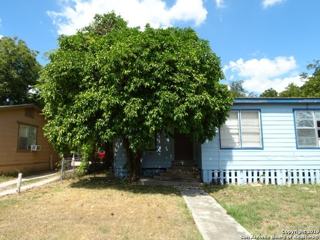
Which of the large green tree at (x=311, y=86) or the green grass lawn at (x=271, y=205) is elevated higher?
the large green tree at (x=311, y=86)

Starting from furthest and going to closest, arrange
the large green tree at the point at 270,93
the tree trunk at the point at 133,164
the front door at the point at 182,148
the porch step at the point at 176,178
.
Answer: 1. the large green tree at the point at 270,93
2. the front door at the point at 182,148
3. the porch step at the point at 176,178
4. the tree trunk at the point at 133,164

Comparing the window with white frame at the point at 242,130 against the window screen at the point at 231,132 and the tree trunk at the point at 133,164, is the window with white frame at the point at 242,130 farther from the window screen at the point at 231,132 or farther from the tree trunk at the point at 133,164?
the tree trunk at the point at 133,164

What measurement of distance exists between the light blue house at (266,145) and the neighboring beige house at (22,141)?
32.1 feet

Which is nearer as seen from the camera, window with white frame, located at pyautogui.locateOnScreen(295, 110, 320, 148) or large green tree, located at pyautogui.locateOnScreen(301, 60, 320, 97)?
window with white frame, located at pyautogui.locateOnScreen(295, 110, 320, 148)

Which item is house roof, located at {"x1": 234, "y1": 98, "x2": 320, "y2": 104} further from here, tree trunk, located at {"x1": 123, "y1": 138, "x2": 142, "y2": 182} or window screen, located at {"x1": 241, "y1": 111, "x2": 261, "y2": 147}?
tree trunk, located at {"x1": 123, "y1": 138, "x2": 142, "y2": 182}

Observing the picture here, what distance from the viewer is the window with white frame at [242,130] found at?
1374cm

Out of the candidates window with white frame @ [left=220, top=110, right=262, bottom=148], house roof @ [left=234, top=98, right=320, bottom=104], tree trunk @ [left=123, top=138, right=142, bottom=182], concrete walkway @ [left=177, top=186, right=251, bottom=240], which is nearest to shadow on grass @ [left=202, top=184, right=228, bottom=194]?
concrete walkway @ [left=177, top=186, right=251, bottom=240]

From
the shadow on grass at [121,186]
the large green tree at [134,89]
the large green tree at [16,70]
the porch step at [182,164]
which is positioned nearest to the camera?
the large green tree at [134,89]

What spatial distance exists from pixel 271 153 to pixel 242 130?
57.3 inches

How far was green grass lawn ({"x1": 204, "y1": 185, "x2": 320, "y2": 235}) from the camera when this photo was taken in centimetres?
741

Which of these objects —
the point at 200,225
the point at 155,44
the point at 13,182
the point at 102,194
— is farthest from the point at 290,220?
the point at 13,182

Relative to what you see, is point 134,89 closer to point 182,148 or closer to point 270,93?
point 182,148

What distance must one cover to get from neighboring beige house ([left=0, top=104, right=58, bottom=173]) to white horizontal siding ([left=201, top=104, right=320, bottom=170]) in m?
9.86

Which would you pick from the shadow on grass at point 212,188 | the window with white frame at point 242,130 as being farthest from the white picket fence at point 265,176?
the window with white frame at point 242,130
